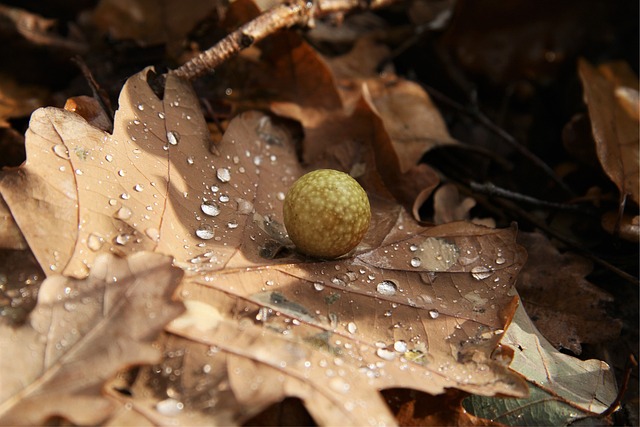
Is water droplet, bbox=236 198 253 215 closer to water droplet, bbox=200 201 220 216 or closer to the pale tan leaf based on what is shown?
water droplet, bbox=200 201 220 216

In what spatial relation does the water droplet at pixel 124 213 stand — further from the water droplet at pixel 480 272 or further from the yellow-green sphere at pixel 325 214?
the water droplet at pixel 480 272

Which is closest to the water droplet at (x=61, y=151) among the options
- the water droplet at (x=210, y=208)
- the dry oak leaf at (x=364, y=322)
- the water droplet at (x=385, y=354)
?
the water droplet at (x=210, y=208)

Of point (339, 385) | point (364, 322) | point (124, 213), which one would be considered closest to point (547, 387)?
point (364, 322)

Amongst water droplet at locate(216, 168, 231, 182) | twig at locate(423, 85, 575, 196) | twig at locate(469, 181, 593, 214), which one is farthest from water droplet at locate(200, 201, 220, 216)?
twig at locate(423, 85, 575, 196)

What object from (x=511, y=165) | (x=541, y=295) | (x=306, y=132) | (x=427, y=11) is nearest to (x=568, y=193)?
(x=511, y=165)

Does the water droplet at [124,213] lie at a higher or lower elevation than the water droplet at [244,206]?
higher
